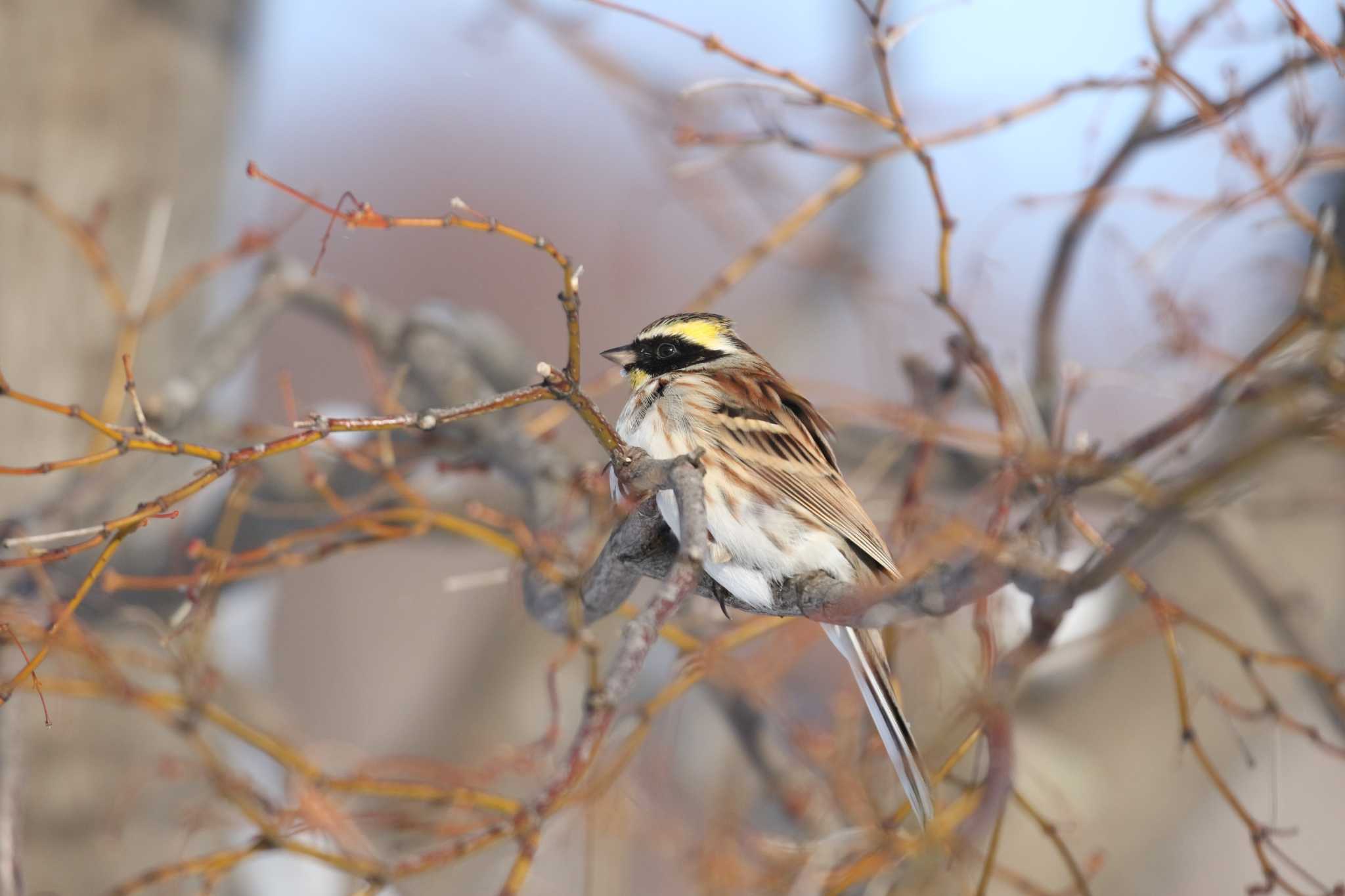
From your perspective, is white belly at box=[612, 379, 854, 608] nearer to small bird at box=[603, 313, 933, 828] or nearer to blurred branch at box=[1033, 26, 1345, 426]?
small bird at box=[603, 313, 933, 828]

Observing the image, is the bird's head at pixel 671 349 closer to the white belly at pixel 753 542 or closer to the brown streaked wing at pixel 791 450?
the brown streaked wing at pixel 791 450

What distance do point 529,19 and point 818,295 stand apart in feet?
5.30

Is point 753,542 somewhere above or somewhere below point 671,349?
below

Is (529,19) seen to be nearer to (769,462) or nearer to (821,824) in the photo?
(769,462)

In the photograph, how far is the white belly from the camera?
1.14 meters

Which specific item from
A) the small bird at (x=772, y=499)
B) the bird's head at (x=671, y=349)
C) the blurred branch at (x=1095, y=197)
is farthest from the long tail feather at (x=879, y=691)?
the blurred branch at (x=1095, y=197)

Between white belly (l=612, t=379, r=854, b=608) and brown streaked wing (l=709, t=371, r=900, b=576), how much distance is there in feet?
0.08

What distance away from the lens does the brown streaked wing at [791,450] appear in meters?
1.20

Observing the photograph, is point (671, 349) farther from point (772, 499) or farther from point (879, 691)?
point (879, 691)

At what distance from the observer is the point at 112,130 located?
2186mm

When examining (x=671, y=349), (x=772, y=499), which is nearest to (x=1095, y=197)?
(x=671, y=349)

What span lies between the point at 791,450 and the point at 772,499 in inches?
4.1

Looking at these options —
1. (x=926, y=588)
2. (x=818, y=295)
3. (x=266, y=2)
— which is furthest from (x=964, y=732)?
(x=818, y=295)

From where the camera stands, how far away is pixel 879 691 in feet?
3.81
